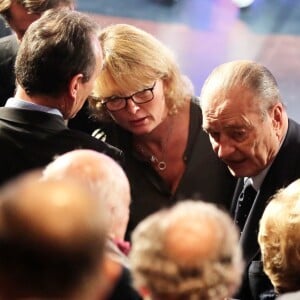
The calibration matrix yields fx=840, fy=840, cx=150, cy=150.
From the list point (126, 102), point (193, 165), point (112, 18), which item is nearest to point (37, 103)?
point (126, 102)

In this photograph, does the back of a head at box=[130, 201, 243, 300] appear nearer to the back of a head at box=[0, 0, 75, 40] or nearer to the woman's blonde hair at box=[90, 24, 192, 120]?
the woman's blonde hair at box=[90, 24, 192, 120]

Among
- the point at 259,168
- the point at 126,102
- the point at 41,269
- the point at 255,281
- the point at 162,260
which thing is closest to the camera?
the point at 41,269

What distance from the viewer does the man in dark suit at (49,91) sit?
8.09 ft

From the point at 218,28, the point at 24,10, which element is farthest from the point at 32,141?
the point at 218,28

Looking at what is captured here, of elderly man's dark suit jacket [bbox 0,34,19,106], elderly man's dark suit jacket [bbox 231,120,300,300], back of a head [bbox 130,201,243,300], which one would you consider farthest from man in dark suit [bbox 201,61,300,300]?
back of a head [bbox 130,201,243,300]

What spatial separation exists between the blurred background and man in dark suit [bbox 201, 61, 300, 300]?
307 centimetres

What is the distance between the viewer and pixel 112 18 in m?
6.67

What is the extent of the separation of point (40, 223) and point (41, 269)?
6cm

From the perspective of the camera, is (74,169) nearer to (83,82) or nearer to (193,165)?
(83,82)

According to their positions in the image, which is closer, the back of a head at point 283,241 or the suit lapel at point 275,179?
the back of a head at point 283,241

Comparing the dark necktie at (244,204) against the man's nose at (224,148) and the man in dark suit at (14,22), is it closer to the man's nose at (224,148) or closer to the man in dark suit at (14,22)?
the man's nose at (224,148)

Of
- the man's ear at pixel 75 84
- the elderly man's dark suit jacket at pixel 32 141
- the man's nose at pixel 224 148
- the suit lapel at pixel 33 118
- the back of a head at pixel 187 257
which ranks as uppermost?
the back of a head at pixel 187 257

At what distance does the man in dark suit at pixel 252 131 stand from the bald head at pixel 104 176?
2.71 feet

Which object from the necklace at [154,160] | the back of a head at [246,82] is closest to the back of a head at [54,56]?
the back of a head at [246,82]
